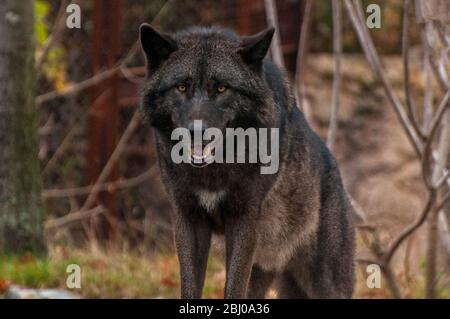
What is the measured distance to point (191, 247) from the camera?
4359 mm

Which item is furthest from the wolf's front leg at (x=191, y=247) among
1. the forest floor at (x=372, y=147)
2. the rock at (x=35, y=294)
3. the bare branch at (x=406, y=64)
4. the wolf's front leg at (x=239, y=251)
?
the forest floor at (x=372, y=147)

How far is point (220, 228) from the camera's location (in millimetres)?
4457

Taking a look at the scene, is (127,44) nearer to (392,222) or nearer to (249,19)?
(249,19)

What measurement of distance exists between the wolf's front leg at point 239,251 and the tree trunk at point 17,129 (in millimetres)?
2259

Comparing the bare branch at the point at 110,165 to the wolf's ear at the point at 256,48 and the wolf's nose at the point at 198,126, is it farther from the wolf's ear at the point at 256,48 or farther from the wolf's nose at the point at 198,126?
the wolf's nose at the point at 198,126

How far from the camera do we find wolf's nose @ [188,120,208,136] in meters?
3.96

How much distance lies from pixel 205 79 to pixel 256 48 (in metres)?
0.32

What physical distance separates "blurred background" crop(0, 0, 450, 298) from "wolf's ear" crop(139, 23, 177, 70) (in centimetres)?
164

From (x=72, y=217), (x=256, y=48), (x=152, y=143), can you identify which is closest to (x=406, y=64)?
(x=256, y=48)

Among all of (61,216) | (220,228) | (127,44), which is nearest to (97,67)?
(127,44)

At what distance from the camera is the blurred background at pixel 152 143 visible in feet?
19.2

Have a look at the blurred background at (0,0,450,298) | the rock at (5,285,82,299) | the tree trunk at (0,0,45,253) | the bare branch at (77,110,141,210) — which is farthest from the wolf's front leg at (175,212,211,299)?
the bare branch at (77,110,141,210)

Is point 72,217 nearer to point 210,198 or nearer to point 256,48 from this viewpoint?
point 210,198
